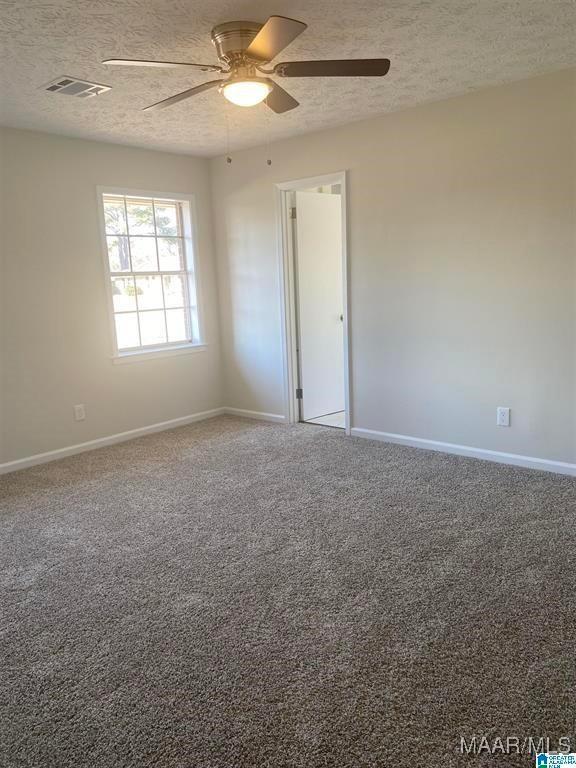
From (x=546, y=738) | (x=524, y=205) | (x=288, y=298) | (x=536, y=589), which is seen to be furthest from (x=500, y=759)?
(x=288, y=298)

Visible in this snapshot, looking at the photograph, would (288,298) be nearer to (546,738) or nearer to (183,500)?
(183,500)

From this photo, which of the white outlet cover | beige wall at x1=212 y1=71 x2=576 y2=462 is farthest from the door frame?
the white outlet cover

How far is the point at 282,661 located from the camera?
80.0 inches

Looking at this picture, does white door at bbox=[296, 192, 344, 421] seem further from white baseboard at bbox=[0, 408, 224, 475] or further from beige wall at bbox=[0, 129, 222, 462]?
beige wall at bbox=[0, 129, 222, 462]

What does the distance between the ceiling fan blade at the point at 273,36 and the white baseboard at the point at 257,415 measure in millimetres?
3447

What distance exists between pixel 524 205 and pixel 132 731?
3.53 metres

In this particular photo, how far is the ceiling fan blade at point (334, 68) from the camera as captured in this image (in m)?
2.32

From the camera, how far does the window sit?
4.86m

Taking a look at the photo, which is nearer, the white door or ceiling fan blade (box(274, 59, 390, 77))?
ceiling fan blade (box(274, 59, 390, 77))

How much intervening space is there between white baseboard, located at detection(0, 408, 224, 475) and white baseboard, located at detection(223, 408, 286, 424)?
0.12 metres

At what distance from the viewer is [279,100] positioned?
2.74 meters

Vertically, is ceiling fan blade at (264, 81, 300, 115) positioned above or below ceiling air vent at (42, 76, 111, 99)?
below

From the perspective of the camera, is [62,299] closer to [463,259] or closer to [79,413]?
[79,413]

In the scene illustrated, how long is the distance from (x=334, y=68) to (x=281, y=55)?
668mm
